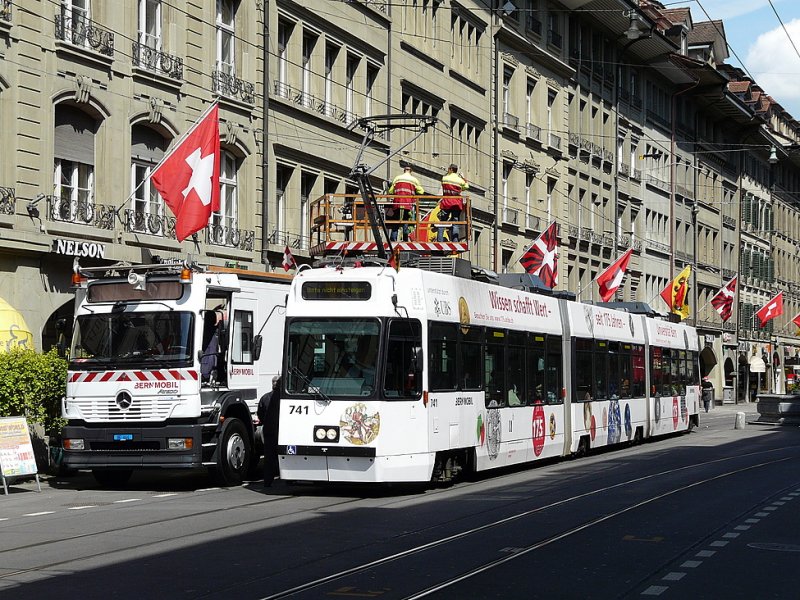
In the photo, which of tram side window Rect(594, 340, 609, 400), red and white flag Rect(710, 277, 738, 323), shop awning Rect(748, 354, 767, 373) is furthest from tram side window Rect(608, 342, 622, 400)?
shop awning Rect(748, 354, 767, 373)

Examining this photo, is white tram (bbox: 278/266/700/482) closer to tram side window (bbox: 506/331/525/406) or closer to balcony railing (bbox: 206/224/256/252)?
tram side window (bbox: 506/331/525/406)

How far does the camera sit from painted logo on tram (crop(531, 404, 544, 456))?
915 inches

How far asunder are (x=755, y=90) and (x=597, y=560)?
83270 mm

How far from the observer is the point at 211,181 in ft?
80.8

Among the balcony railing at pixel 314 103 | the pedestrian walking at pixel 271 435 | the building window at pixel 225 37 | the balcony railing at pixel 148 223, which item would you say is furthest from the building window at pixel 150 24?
the pedestrian walking at pixel 271 435

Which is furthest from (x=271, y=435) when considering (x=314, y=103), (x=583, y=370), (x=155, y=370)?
(x=314, y=103)

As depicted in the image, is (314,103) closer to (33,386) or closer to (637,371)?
(637,371)

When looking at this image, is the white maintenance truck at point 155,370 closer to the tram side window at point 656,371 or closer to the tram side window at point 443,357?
the tram side window at point 443,357

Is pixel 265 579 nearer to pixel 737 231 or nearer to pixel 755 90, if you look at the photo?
pixel 737 231

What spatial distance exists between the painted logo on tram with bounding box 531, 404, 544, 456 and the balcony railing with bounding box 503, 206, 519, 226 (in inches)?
1130

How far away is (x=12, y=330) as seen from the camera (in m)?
23.6

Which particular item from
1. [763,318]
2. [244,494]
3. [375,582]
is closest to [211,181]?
[244,494]

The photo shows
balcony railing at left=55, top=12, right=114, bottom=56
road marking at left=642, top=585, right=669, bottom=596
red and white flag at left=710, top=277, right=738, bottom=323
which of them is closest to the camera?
road marking at left=642, top=585, right=669, bottom=596

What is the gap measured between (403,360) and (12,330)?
864 cm
